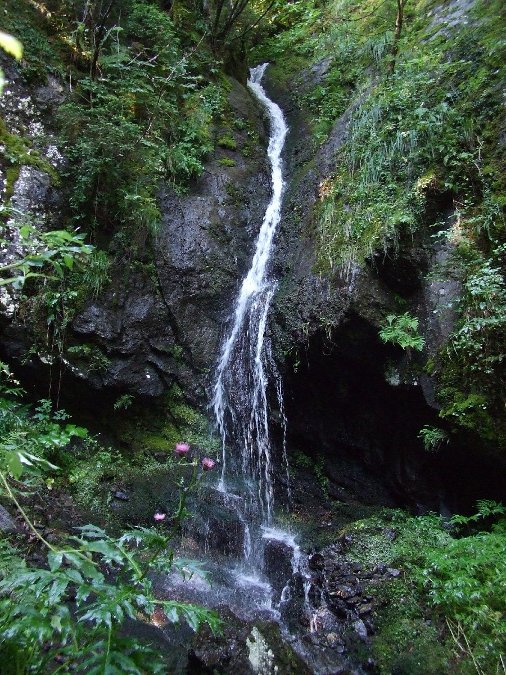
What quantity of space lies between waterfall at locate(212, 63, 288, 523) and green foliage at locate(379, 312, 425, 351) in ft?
6.28

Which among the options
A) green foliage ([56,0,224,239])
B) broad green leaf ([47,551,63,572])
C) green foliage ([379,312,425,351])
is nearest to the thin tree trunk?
green foliage ([56,0,224,239])

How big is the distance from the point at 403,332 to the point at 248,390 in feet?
8.11

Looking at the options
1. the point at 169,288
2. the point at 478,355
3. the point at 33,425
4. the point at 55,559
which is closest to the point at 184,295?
the point at 169,288

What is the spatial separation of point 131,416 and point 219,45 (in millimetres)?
8510

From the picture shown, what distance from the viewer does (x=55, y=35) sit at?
23.9 ft

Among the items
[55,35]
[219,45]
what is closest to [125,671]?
[55,35]

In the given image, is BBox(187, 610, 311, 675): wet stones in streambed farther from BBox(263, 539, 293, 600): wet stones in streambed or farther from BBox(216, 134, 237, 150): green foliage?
BBox(216, 134, 237, 150): green foliage

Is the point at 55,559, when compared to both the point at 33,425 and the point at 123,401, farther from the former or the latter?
the point at 123,401

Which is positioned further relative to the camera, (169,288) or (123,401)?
(169,288)

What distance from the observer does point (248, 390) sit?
6.71 m

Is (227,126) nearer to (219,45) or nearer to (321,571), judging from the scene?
(219,45)

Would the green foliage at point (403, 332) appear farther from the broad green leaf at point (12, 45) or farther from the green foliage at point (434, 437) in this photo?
the broad green leaf at point (12, 45)

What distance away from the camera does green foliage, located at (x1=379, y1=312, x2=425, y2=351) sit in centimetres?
515

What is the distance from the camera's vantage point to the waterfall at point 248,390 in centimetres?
644
